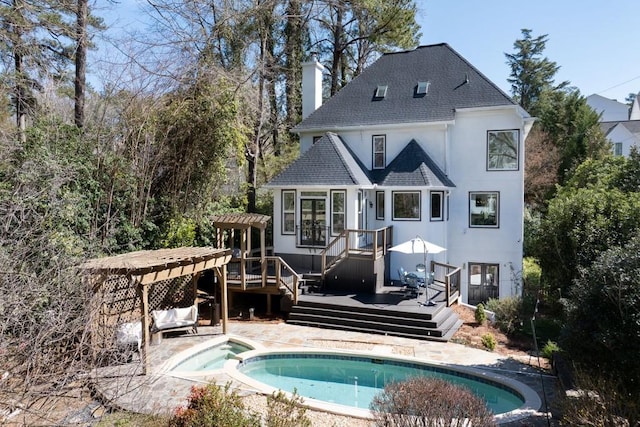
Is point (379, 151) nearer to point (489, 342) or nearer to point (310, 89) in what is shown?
point (310, 89)

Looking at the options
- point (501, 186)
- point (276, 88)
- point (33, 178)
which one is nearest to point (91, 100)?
point (33, 178)

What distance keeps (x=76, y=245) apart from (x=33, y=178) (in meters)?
2.14

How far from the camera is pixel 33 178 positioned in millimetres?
10453

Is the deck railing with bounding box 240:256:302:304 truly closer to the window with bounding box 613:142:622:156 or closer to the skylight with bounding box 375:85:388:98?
the skylight with bounding box 375:85:388:98

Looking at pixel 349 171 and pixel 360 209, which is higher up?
pixel 349 171

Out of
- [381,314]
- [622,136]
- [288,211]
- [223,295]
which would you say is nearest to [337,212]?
[288,211]

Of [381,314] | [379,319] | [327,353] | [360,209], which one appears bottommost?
[327,353]

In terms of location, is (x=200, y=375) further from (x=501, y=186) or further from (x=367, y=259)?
(x=501, y=186)

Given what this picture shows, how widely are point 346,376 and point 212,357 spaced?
12.0 ft

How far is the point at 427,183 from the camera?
1628cm

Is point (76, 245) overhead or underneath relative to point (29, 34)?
underneath

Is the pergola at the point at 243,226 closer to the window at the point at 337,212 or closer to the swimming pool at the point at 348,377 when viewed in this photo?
the window at the point at 337,212

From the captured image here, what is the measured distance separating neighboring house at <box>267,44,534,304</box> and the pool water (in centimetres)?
580

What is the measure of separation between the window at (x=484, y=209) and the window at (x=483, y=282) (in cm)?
183
